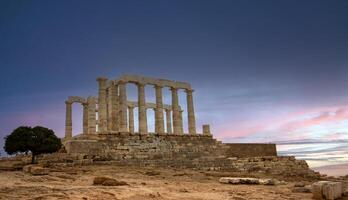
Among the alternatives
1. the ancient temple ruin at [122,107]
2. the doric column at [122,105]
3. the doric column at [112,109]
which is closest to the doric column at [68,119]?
the ancient temple ruin at [122,107]

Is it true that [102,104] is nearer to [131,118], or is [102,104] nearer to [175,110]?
[175,110]

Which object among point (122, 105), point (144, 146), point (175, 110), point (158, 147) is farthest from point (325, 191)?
point (175, 110)

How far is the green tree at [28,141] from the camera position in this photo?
27.0 m

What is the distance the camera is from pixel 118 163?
96.5 feet

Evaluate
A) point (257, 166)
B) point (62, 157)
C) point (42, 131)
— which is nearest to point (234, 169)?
point (257, 166)

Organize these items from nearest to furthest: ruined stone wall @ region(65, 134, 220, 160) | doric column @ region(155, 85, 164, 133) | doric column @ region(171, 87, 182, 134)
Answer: ruined stone wall @ region(65, 134, 220, 160), doric column @ region(155, 85, 164, 133), doric column @ region(171, 87, 182, 134)

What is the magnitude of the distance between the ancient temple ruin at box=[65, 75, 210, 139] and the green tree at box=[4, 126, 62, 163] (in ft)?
18.7

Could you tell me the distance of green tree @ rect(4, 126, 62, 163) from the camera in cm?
2695

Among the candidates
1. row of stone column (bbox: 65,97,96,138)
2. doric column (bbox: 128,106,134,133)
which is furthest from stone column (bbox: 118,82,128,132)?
doric column (bbox: 128,106,134,133)

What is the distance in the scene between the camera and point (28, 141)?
Result: 26.9 meters

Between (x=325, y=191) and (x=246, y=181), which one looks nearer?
(x=325, y=191)

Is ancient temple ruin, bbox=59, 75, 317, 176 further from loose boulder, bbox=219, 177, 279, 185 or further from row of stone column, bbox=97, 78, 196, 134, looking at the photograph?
loose boulder, bbox=219, 177, 279, 185

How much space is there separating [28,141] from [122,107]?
39.8ft

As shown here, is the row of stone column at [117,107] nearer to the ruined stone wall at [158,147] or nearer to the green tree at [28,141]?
the ruined stone wall at [158,147]
